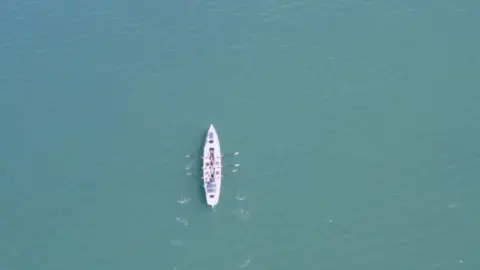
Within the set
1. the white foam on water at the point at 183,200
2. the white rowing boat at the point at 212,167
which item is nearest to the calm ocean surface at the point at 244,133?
the white foam on water at the point at 183,200

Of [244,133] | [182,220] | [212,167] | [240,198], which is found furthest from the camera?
[244,133]

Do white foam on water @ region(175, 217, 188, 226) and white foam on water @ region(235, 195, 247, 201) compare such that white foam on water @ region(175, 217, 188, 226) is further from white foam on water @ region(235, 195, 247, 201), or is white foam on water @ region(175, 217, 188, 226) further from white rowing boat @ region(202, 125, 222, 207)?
white foam on water @ region(235, 195, 247, 201)

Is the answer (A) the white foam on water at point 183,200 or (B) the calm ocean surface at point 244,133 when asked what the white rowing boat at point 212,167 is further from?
(A) the white foam on water at point 183,200

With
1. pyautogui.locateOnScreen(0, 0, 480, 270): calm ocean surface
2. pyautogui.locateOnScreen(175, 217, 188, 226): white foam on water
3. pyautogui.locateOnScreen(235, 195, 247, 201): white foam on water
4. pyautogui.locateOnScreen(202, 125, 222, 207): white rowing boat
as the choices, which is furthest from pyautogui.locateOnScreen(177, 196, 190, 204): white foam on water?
pyautogui.locateOnScreen(235, 195, 247, 201): white foam on water

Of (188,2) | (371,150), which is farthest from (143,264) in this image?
(188,2)

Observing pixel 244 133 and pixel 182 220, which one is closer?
pixel 182 220

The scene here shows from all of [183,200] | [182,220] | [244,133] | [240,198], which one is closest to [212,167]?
[240,198]

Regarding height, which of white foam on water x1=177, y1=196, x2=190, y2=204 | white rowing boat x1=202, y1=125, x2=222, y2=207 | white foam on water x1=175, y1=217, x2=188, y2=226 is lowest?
white foam on water x1=175, y1=217, x2=188, y2=226

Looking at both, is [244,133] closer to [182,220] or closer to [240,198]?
[240,198]
